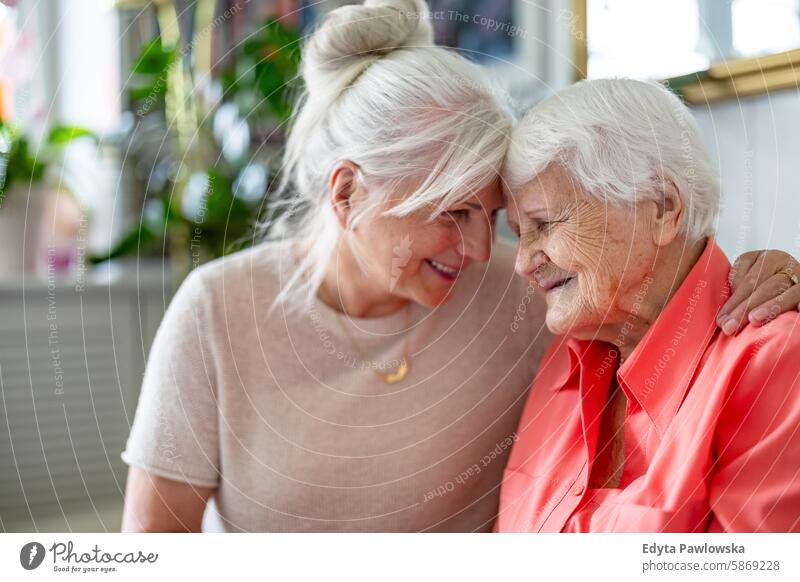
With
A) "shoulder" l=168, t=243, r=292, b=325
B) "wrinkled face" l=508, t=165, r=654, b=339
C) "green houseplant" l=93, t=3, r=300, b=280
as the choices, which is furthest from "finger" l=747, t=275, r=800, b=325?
"green houseplant" l=93, t=3, r=300, b=280

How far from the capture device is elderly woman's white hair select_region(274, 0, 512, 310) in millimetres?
863

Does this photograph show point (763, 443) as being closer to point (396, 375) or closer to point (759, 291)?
point (759, 291)

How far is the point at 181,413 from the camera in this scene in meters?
0.95

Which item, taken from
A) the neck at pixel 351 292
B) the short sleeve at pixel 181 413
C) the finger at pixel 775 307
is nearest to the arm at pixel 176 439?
the short sleeve at pixel 181 413

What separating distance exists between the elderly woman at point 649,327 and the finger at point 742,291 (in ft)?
0.05

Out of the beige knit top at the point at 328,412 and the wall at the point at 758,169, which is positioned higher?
the wall at the point at 758,169

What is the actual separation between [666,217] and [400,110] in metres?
0.30

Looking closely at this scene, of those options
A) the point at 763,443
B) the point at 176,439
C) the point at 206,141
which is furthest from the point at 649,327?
the point at 206,141

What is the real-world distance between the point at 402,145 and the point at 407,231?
95 mm

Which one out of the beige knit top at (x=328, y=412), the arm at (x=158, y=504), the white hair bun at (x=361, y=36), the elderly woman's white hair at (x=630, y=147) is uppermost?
the white hair bun at (x=361, y=36)

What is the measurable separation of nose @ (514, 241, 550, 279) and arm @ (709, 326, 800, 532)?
213mm

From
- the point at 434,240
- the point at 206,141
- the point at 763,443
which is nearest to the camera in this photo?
the point at 763,443

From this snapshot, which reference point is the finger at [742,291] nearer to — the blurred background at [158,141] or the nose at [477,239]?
the blurred background at [158,141]

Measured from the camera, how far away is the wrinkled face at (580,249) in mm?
772
